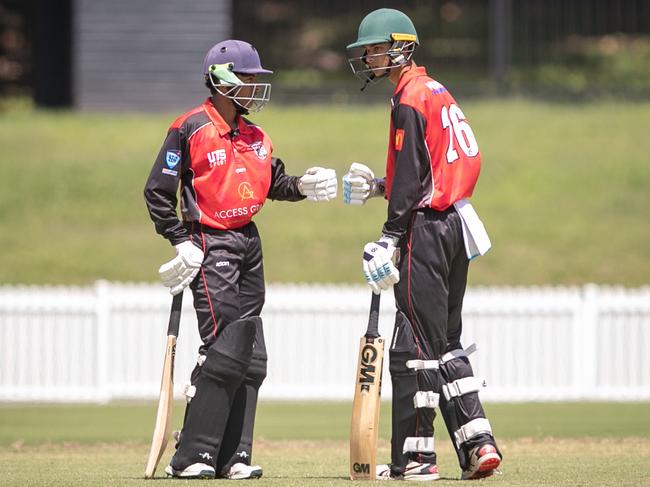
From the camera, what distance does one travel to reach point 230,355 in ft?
20.6

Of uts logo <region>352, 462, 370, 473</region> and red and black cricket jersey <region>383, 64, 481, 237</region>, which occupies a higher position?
red and black cricket jersey <region>383, 64, 481, 237</region>

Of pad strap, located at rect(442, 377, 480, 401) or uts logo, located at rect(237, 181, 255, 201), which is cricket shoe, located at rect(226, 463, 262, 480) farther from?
uts logo, located at rect(237, 181, 255, 201)

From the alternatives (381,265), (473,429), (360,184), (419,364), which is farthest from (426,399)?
(360,184)

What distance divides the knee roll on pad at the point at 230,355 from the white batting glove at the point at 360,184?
0.87 metres

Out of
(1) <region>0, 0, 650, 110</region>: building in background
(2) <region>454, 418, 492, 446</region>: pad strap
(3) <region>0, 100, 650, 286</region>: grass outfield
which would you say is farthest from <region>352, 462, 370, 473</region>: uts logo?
(1) <region>0, 0, 650, 110</region>: building in background

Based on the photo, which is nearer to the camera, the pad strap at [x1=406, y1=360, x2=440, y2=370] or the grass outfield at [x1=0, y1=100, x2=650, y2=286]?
the pad strap at [x1=406, y1=360, x2=440, y2=370]

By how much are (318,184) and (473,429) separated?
1520mm

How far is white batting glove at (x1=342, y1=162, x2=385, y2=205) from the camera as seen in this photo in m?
6.52

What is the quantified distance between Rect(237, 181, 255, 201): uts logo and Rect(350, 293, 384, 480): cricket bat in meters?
0.83

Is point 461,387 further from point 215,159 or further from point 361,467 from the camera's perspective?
point 215,159

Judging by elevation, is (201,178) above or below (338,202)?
above

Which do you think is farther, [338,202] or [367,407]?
[338,202]

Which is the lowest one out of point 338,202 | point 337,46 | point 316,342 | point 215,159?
point 316,342

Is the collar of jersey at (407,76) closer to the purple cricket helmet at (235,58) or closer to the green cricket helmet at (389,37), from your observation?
the green cricket helmet at (389,37)
